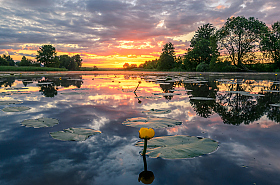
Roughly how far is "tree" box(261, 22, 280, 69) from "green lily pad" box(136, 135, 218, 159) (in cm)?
3182

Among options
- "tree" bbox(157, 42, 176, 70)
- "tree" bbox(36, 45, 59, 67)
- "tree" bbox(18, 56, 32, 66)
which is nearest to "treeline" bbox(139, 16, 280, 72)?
"tree" bbox(157, 42, 176, 70)

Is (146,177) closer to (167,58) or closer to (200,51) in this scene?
(200,51)

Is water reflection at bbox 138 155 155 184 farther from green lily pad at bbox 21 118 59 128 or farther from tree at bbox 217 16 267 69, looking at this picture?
tree at bbox 217 16 267 69

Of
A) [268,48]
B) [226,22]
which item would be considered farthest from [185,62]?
[268,48]

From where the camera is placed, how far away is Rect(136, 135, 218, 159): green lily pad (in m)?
1.55

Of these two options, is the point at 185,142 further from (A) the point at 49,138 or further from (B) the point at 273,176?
(A) the point at 49,138

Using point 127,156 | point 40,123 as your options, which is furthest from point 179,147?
point 40,123

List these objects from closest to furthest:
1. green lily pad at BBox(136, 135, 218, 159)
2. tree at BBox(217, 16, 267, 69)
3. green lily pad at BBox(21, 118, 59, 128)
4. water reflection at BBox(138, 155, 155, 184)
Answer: water reflection at BBox(138, 155, 155, 184) → green lily pad at BBox(136, 135, 218, 159) → green lily pad at BBox(21, 118, 59, 128) → tree at BBox(217, 16, 267, 69)

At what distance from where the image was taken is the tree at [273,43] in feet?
88.8

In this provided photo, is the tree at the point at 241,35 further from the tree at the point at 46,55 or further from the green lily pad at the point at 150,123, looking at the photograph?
the tree at the point at 46,55

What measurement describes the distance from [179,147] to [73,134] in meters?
1.17

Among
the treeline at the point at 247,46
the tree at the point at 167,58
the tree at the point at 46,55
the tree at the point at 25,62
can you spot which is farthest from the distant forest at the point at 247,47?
the tree at the point at 25,62

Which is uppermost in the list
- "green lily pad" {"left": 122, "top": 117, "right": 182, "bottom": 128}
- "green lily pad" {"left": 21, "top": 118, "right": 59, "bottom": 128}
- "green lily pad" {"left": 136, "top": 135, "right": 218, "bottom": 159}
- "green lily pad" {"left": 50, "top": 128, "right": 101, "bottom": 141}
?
"green lily pad" {"left": 21, "top": 118, "right": 59, "bottom": 128}

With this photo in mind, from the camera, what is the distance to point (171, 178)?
48.1 inches
